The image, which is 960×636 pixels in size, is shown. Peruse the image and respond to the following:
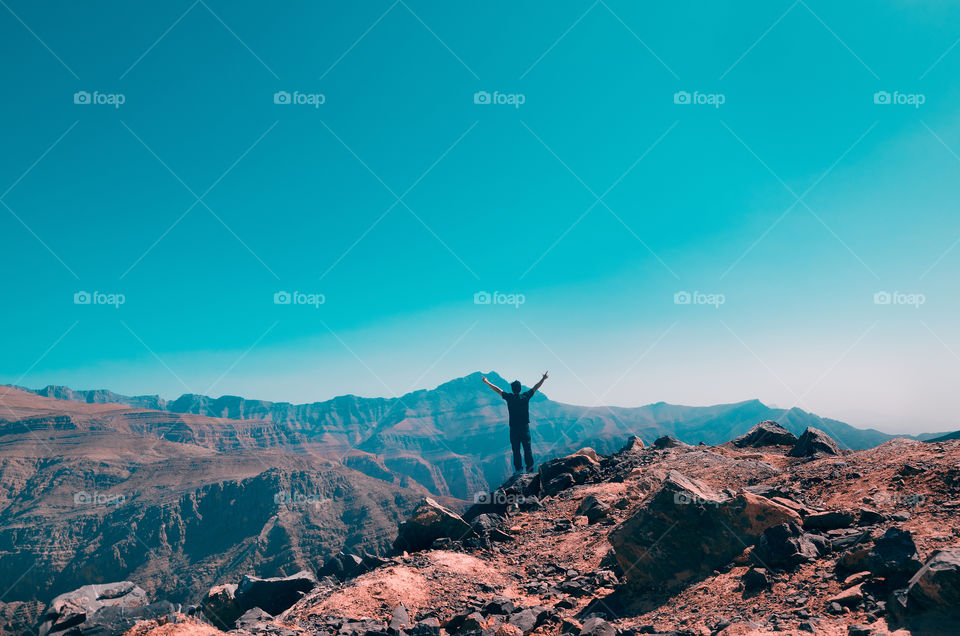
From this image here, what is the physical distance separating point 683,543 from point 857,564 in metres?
3.22

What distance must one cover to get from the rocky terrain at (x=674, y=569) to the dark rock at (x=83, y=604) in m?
0.11

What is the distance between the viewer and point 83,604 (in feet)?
39.0

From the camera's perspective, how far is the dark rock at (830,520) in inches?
387

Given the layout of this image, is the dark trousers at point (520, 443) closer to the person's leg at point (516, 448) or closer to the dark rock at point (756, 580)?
the person's leg at point (516, 448)

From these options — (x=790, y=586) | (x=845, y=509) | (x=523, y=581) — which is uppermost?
(x=845, y=509)

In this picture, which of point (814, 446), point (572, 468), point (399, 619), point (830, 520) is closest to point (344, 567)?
point (399, 619)

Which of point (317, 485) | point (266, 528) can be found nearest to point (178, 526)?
point (266, 528)

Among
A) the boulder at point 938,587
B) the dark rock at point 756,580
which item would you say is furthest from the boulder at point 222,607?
the boulder at point 938,587

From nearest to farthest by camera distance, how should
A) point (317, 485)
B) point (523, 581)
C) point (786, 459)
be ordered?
1. point (523, 581)
2. point (786, 459)
3. point (317, 485)

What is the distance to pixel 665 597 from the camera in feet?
31.4

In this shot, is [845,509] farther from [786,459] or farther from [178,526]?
[178,526]

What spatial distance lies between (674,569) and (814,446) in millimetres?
10891

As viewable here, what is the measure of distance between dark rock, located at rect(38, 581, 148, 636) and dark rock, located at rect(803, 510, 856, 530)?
1493 centimetres

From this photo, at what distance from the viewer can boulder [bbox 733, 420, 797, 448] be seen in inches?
827
